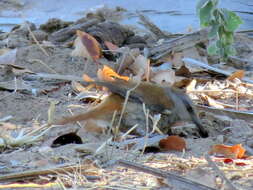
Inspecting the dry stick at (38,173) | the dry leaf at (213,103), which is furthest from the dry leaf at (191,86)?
the dry stick at (38,173)

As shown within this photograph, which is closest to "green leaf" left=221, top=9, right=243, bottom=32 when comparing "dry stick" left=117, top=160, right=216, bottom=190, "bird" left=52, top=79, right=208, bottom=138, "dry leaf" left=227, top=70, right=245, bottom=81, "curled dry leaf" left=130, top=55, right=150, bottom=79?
"dry leaf" left=227, top=70, right=245, bottom=81

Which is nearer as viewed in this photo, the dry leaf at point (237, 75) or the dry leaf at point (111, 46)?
the dry leaf at point (237, 75)

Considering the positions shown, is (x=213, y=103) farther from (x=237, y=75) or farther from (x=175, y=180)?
(x=175, y=180)

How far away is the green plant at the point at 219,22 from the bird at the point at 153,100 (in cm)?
90

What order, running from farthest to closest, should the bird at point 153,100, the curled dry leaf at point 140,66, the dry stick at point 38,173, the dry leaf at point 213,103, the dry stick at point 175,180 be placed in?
1. the curled dry leaf at point 140,66
2. the dry leaf at point 213,103
3. the bird at point 153,100
4. the dry stick at point 38,173
5. the dry stick at point 175,180

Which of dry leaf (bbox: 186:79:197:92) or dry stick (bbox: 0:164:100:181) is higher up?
dry stick (bbox: 0:164:100:181)

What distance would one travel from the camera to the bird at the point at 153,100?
2529mm

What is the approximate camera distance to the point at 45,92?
3277mm

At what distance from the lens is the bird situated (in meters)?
2.53

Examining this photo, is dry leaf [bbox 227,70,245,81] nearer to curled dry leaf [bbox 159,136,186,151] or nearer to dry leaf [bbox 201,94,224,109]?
dry leaf [bbox 201,94,224,109]

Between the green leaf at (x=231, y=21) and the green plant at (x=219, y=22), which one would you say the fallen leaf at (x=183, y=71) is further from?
the green leaf at (x=231, y=21)

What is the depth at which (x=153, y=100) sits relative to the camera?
2.61 m

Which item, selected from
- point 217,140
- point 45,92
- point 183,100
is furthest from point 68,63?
point 217,140

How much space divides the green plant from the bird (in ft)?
2.94
